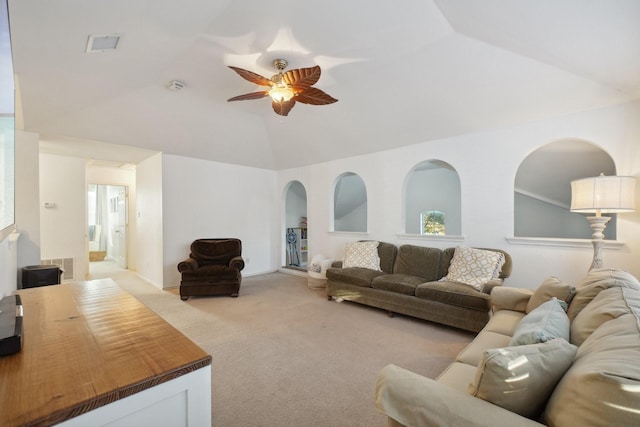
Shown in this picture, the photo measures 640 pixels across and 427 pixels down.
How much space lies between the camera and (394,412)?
3.45 feet

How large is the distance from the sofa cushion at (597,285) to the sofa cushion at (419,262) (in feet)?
5.94

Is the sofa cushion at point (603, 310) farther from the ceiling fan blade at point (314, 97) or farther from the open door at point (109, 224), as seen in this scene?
the open door at point (109, 224)

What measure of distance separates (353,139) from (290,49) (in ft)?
6.56

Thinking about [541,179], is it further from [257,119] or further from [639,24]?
[257,119]

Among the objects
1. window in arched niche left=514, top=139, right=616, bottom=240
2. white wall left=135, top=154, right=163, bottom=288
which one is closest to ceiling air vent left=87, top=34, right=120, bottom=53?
white wall left=135, top=154, right=163, bottom=288

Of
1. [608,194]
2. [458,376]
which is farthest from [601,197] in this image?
[458,376]

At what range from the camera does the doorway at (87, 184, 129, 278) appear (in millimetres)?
6914

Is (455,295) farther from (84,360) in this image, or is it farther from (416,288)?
(84,360)

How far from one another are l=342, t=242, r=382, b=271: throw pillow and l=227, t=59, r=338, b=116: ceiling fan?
92.6 inches

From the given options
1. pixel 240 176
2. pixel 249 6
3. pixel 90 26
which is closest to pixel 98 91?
pixel 90 26

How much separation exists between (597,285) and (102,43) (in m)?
4.01

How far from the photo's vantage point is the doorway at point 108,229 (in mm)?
6914

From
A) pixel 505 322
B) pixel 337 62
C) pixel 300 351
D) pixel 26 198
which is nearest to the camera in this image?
pixel 505 322

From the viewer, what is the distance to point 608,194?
8.27ft
